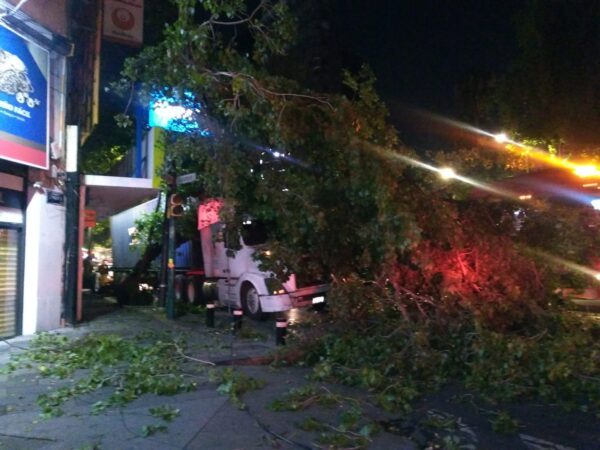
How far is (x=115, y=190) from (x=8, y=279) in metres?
4.27

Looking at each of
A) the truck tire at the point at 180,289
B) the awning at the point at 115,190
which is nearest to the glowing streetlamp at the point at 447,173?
the awning at the point at 115,190

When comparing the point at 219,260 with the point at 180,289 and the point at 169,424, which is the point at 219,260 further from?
the point at 169,424

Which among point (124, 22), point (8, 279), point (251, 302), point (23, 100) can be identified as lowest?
point (251, 302)

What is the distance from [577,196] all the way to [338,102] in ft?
13.3

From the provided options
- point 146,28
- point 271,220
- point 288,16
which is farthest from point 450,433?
point 146,28

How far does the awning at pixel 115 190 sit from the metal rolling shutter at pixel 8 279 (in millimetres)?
2438

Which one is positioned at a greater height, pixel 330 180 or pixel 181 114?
pixel 181 114

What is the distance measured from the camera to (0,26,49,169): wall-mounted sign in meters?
11.2

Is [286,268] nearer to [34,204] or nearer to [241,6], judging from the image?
[241,6]

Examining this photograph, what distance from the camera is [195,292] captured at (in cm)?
1845

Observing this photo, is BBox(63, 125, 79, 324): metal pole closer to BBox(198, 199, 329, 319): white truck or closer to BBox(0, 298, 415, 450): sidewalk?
BBox(198, 199, 329, 319): white truck

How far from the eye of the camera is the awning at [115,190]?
48.6 ft

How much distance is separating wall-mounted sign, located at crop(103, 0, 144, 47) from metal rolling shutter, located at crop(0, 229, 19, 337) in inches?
232

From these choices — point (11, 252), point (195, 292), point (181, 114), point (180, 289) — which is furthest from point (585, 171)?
point (180, 289)
